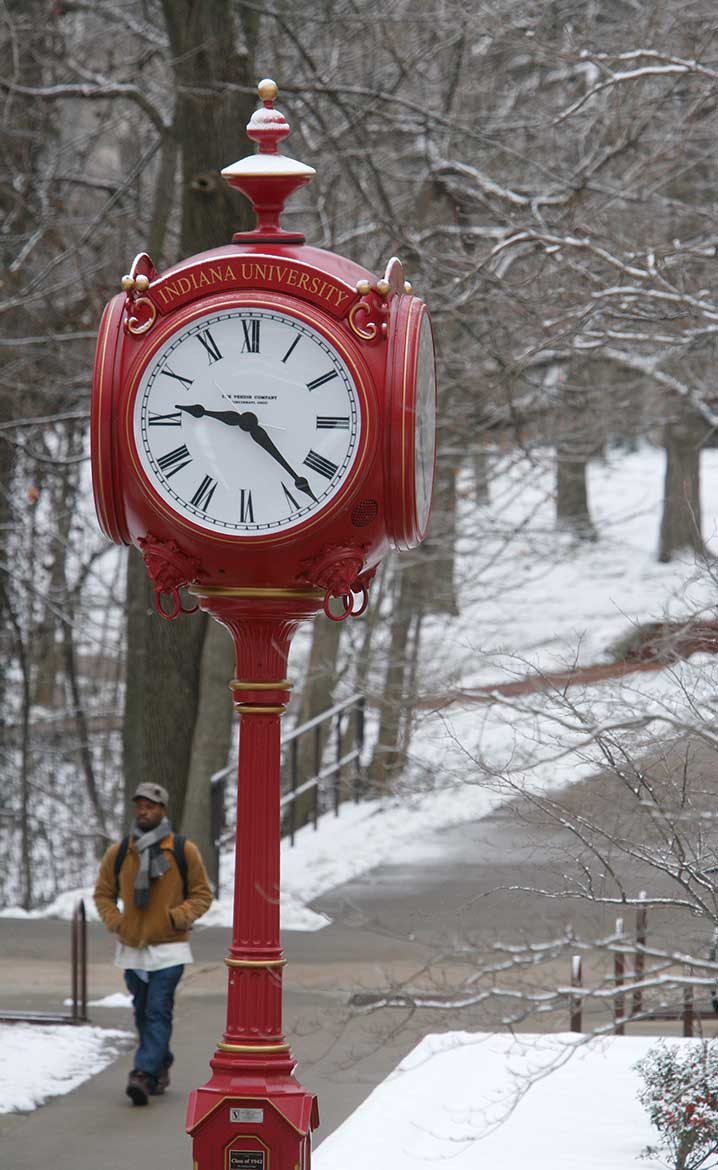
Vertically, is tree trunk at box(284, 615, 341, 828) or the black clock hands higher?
tree trunk at box(284, 615, 341, 828)

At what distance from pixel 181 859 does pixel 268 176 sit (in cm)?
364

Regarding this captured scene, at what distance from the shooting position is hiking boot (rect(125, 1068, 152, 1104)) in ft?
25.7

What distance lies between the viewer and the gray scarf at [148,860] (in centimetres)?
800

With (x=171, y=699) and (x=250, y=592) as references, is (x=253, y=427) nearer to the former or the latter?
(x=250, y=592)

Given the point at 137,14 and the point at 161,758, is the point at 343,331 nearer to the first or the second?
the point at 161,758

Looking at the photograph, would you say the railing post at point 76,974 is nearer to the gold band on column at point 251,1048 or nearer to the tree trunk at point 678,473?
the gold band on column at point 251,1048

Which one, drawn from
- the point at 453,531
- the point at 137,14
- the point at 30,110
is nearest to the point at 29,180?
the point at 30,110

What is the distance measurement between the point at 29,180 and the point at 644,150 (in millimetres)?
5438

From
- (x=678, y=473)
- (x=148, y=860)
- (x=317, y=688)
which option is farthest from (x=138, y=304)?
(x=678, y=473)

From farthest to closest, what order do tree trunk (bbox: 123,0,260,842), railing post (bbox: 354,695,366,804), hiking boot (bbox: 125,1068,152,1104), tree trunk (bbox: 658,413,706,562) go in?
tree trunk (bbox: 658,413,706,562)
railing post (bbox: 354,695,366,804)
tree trunk (bbox: 123,0,260,842)
hiking boot (bbox: 125,1068,152,1104)

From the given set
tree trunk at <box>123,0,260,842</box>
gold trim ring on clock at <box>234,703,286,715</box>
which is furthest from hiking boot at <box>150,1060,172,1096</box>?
tree trunk at <box>123,0,260,842</box>

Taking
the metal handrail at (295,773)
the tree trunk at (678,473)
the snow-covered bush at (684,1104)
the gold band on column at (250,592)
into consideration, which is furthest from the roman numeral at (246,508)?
the tree trunk at (678,473)

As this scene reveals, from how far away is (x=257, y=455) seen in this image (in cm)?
514

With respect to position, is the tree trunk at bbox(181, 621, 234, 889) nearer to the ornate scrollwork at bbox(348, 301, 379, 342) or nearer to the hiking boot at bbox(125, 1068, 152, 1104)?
the hiking boot at bbox(125, 1068, 152, 1104)
